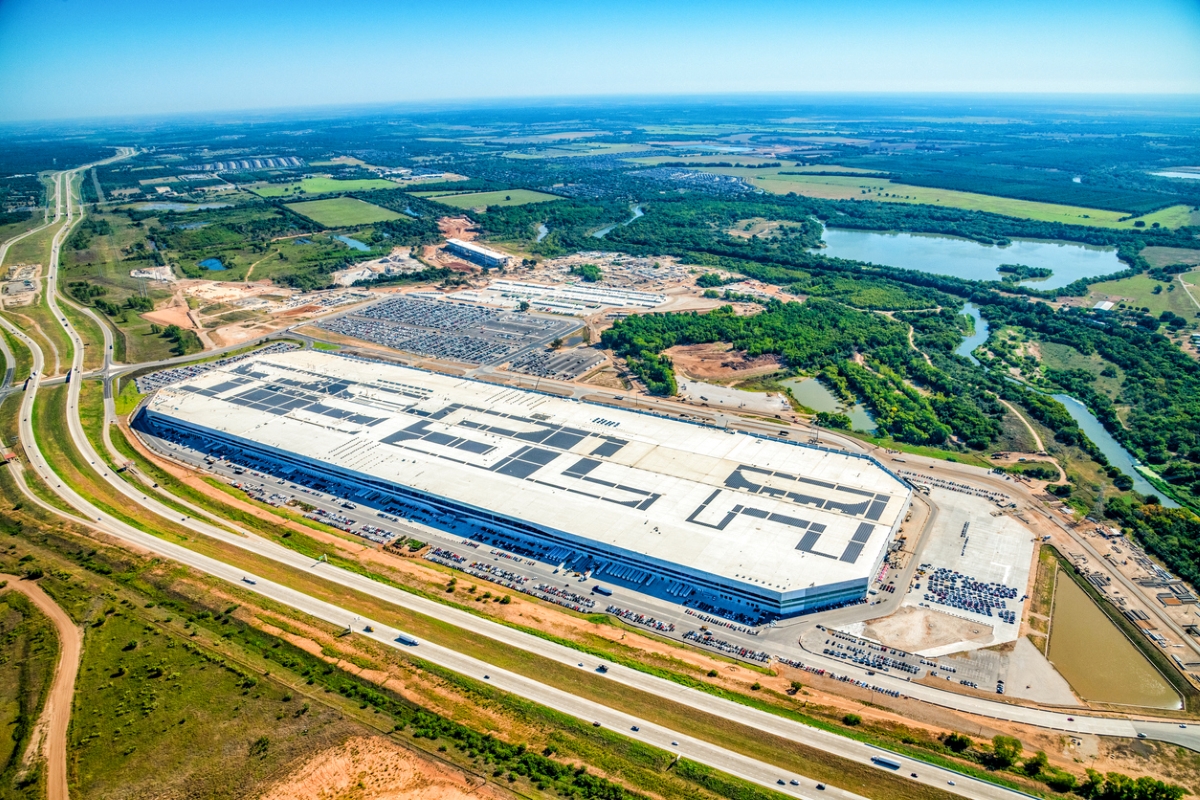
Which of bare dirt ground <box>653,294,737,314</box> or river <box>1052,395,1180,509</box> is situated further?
bare dirt ground <box>653,294,737,314</box>

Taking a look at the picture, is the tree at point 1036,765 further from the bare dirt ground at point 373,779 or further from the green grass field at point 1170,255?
the green grass field at point 1170,255

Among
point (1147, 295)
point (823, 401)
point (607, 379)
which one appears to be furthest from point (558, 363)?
point (1147, 295)

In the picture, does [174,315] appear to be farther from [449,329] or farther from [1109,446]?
[1109,446]

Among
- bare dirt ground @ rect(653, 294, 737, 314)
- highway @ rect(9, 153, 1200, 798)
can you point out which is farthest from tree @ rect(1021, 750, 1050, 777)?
bare dirt ground @ rect(653, 294, 737, 314)

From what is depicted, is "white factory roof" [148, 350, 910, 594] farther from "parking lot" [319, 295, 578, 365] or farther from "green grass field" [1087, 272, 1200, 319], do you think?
"green grass field" [1087, 272, 1200, 319]

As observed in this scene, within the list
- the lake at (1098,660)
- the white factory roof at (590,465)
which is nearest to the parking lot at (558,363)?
the white factory roof at (590,465)

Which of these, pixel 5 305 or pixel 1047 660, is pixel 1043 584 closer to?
pixel 1047 660

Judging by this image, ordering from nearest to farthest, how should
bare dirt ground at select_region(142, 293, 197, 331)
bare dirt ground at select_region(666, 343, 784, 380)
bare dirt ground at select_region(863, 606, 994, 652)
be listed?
bare dirt ground at select_region(863, 606, 994, 652)
bare dirt ground at select_region(666, 343, 784, 380)
bare dirt ground at select_region(142, 293, 197, 331)
